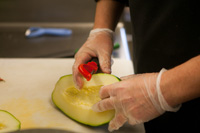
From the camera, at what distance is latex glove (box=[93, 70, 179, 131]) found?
747 millimetres

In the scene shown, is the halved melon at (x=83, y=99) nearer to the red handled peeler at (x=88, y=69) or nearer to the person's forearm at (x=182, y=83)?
the red handled peeler at (x=88, y=69)

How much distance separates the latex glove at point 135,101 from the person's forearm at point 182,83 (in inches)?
0.8

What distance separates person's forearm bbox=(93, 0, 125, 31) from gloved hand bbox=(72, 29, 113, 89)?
4cm

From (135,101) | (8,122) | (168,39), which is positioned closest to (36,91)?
(8,122)

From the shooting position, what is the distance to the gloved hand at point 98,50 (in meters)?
0.99

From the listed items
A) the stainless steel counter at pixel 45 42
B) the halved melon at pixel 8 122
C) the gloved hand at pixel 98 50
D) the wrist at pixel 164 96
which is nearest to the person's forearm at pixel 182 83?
the wrist at pixel 164 96

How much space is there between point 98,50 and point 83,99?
0.26 metres

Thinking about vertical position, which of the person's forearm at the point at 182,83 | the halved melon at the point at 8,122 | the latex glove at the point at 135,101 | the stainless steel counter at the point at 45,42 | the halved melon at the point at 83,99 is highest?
the person's forearm at the point at 182,83

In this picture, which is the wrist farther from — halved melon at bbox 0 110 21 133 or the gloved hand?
halved melon at bbox 0 110 21 133

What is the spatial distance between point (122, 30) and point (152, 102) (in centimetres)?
133

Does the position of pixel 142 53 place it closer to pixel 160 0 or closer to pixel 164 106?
pixel 160 0

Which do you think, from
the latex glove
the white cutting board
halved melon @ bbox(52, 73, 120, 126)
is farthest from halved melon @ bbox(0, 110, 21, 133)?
the latex glove

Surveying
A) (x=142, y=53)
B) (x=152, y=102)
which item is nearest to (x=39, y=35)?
(x=142, y=53)

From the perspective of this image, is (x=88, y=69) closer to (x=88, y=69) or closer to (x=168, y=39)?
(x=88, y=69)
